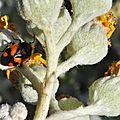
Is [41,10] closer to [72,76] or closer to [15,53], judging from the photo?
[15,53]

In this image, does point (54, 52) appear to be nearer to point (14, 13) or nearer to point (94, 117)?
point (94, 117)

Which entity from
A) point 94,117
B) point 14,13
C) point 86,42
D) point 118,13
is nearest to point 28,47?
point 86,42

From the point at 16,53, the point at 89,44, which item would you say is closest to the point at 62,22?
the point at 89,44

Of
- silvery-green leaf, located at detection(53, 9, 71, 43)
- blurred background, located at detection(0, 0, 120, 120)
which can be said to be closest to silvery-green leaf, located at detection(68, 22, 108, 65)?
silvery-green leaf, located at detection(53, 9, 71, 43)

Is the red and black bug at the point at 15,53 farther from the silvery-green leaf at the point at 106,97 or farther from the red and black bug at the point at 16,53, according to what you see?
the silvery-green leaf at the point at 106,97

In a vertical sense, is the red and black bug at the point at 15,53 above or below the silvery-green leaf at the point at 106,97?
above

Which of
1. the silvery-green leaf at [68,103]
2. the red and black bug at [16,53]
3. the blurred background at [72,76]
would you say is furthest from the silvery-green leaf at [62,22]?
the blurred background at [72,76]
